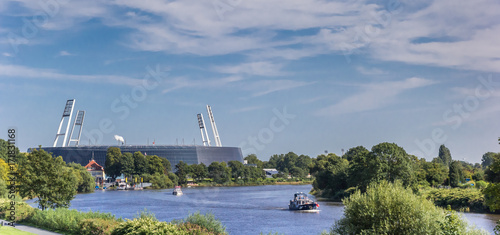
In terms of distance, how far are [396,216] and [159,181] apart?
12052cm

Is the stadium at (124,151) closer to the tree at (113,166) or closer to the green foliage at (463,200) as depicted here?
the tree at (113,166)

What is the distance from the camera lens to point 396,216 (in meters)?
23.0

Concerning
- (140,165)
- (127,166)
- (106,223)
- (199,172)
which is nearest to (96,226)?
(106,223)

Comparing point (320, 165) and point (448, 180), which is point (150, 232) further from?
point (320, 165)

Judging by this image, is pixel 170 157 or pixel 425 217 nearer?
pixel 425 217

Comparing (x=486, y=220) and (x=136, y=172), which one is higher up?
(x=136, y=172)

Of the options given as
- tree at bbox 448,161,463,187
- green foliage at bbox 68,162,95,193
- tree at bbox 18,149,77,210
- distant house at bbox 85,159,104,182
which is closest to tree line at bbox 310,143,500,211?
tree at bbox 448,161,463,187

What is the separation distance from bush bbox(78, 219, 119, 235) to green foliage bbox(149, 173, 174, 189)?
364ft

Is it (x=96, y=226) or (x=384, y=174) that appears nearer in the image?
(x=96, y=226)

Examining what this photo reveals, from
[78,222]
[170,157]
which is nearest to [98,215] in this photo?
[78,222]

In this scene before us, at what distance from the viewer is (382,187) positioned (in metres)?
24.3

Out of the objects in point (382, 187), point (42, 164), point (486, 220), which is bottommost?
point (486, 220)

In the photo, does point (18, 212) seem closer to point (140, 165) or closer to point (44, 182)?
point (44, 182)

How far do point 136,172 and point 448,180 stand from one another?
87.9m
